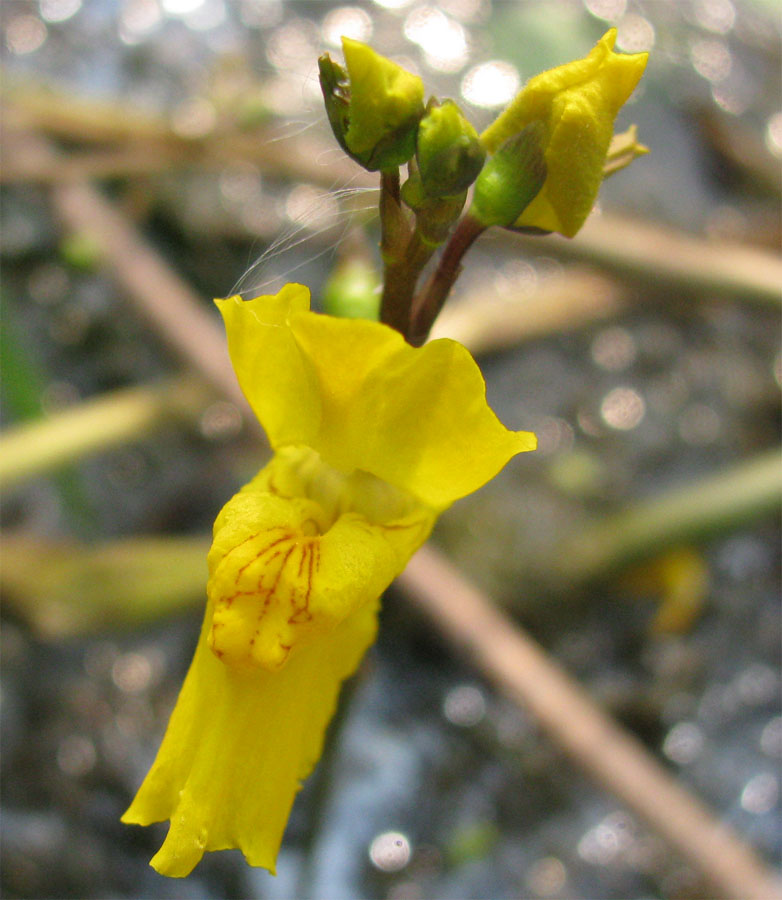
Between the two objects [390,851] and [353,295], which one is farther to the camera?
[390,851]

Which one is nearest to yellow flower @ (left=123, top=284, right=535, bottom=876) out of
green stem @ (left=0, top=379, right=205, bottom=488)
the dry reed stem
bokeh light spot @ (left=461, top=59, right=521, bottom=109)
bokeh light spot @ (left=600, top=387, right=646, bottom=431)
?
the dry reed stem

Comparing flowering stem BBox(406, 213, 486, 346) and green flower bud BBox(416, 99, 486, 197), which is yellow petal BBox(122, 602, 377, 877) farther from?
green flower bud BBox(416, 99, 486, 197)

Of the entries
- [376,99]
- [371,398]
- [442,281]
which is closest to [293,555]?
[371,398]

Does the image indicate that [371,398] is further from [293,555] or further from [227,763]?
[227,763]

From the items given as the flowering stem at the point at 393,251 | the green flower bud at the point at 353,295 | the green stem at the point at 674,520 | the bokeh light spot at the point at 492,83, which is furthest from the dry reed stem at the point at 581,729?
the bokeh light spot at the point at 492,83

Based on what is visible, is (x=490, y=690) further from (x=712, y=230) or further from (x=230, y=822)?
(x=712, y=230)

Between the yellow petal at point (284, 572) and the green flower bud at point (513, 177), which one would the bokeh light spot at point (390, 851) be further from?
the green flower bud at point (513, 177)
